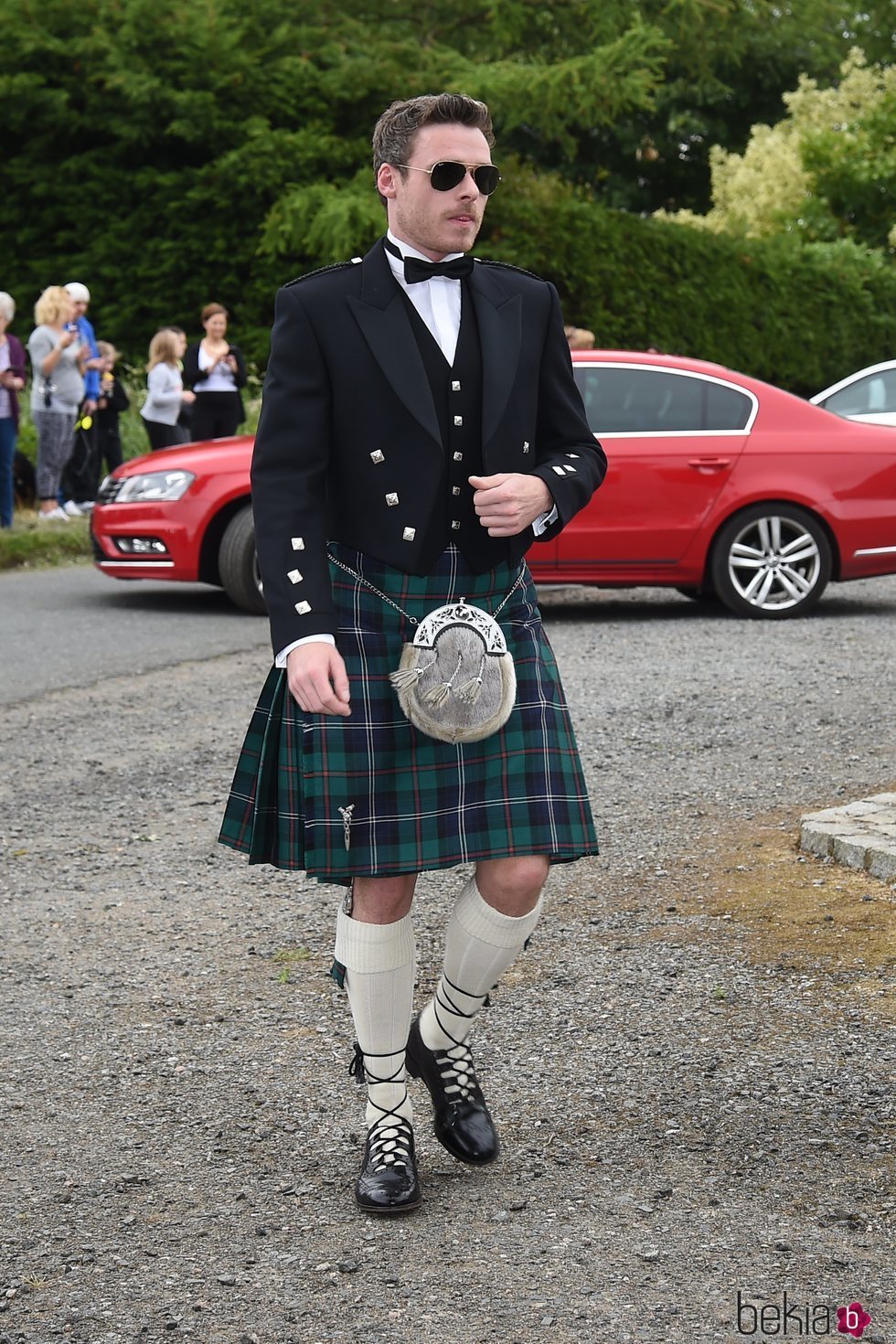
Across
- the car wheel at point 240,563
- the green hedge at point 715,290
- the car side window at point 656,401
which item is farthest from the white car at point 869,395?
the green hedge at point 715,290

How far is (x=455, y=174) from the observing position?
321cm

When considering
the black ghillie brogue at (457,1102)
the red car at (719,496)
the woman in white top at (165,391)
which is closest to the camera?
the black ghillie brogue at (457,1102)

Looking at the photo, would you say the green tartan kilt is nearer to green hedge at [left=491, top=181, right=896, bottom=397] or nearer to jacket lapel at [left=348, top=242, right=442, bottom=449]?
jacket lapel at [left=348, top=242, right=442, bottom=449]

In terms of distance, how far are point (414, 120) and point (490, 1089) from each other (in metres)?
1.98

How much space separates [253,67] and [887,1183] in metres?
21.0


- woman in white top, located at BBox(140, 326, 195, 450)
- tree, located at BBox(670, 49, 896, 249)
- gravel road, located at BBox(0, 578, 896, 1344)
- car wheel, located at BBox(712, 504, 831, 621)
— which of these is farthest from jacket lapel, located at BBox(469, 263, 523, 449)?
tree, located at BBox(670, 49, 896, 249)

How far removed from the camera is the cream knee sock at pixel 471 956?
11.2 ft

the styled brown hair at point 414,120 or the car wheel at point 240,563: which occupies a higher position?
the styled brown hair at point 414,120

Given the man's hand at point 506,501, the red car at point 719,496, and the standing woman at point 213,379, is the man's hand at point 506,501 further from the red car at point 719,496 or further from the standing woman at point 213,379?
the standing woman at point 213,379

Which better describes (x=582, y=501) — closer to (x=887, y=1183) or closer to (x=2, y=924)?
(x=887, y=1183)

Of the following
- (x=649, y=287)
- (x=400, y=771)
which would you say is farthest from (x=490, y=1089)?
(x=649, y=287)

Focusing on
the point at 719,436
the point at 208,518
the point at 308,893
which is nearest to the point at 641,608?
the point at 719,436

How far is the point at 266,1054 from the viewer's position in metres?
4.14

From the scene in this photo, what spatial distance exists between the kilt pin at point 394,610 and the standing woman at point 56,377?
11516mm
